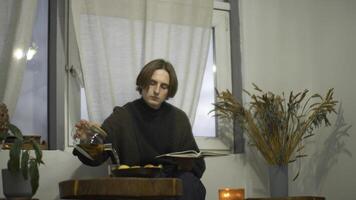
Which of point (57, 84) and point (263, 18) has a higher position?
point (263, 18)

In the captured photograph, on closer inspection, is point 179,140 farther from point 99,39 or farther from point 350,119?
point 350,119

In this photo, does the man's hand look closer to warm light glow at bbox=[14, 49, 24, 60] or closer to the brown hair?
the brown hair

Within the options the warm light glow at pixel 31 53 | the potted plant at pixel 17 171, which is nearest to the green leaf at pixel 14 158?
the potted plant at pixel 17 171

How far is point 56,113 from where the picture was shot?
2910 mm

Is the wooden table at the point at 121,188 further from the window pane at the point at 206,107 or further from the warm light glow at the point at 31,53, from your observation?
the window pane at the point at 206,107

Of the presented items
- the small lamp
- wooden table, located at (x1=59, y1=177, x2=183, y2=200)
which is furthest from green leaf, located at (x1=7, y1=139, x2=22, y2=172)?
the small lamp

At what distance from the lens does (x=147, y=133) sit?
2654 mm

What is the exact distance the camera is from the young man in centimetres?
256

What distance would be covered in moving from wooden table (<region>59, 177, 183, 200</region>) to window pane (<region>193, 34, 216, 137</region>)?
144cm

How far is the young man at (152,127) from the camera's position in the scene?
2.56m

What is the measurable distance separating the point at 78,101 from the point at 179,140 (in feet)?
2.15

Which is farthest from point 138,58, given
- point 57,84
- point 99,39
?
point 57,84

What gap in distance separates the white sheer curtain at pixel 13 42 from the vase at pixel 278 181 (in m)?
1.48

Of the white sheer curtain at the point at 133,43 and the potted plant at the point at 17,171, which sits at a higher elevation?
the white sheer curtain at the point at 133,43
